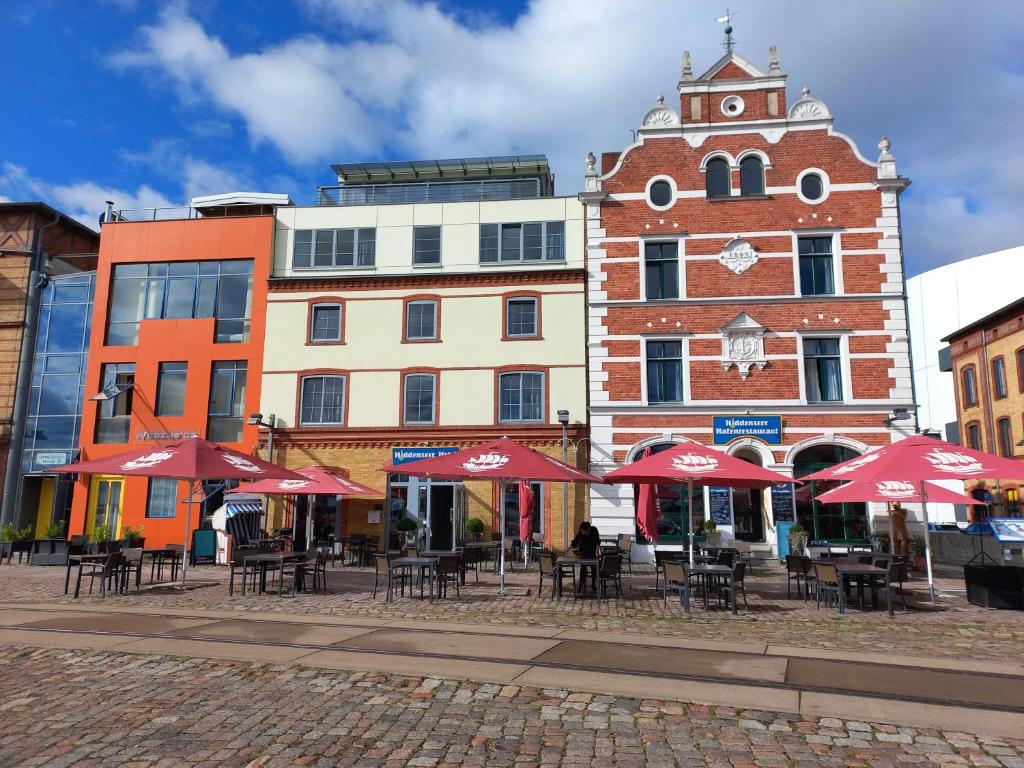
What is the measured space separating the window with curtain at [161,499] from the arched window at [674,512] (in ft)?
50.0

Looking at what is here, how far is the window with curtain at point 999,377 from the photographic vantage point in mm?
37328

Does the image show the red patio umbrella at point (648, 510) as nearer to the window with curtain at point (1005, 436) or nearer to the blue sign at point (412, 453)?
the blue sign at point (412, 453)

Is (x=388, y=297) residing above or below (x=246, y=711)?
above

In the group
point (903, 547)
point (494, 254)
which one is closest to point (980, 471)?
point (903, 547)

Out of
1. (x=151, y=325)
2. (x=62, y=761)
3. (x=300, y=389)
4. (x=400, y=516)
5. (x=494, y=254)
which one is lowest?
(x=62, y=761)

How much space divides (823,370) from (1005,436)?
21.9 metres

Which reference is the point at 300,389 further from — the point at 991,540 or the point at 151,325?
the point at 991,540

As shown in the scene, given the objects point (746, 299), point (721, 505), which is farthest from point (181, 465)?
point (746, 299)

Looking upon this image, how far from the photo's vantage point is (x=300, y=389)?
24688 millimetres

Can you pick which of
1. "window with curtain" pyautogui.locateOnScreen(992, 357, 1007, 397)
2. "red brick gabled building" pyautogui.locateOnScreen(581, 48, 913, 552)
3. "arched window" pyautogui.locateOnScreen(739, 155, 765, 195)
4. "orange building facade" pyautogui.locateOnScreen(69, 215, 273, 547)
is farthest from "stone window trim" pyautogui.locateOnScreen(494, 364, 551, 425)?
"window with curtain" pyautogui.locateOnScreen(992, 357, 1007, 397)

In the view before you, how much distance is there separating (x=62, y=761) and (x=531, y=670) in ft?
13.9

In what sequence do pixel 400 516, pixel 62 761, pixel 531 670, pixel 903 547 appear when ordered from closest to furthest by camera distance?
pixel 62 761 → pixel 531 670 → pixel 903 547 → pixel 400 516

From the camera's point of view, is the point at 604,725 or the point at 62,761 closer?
the point at 62,761

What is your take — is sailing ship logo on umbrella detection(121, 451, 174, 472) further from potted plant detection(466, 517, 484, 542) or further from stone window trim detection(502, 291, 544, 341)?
stone window trim detection(502, 291, 544, 341)
